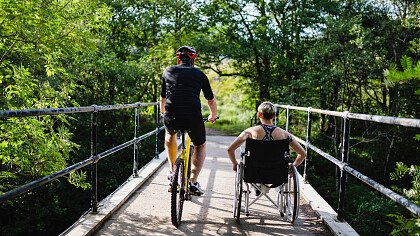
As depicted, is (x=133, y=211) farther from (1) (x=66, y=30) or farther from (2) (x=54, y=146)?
(1) (x=66, y=30)

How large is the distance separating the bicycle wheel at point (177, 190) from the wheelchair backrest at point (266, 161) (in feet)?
2.25

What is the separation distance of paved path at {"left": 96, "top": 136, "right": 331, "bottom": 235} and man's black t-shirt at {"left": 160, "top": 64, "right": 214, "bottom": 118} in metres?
1.17

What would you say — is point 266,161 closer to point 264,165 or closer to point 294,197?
point 264,165

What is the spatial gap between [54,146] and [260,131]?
3.52 metres

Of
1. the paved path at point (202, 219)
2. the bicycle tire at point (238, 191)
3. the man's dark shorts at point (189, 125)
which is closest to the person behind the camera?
the paved path at point (202, 219)

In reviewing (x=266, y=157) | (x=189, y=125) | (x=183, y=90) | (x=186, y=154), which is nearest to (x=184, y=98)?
(x=183, y=90)

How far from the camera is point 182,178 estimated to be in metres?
4.22

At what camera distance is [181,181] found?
13.8 feet

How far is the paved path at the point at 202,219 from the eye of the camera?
3.88m

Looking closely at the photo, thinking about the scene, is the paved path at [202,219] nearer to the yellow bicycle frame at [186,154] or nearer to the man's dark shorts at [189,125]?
the yellow bicycle frame at [186,154]

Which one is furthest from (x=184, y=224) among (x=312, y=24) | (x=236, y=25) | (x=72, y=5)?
(x=236, y=25)

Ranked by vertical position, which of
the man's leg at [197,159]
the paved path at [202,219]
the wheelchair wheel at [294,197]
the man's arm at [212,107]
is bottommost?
the paved path at [202,219]

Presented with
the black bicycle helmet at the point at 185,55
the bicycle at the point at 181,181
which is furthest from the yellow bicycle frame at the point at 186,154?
the black bicycle helmet at the point at 185,55

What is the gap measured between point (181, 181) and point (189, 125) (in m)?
0.61
